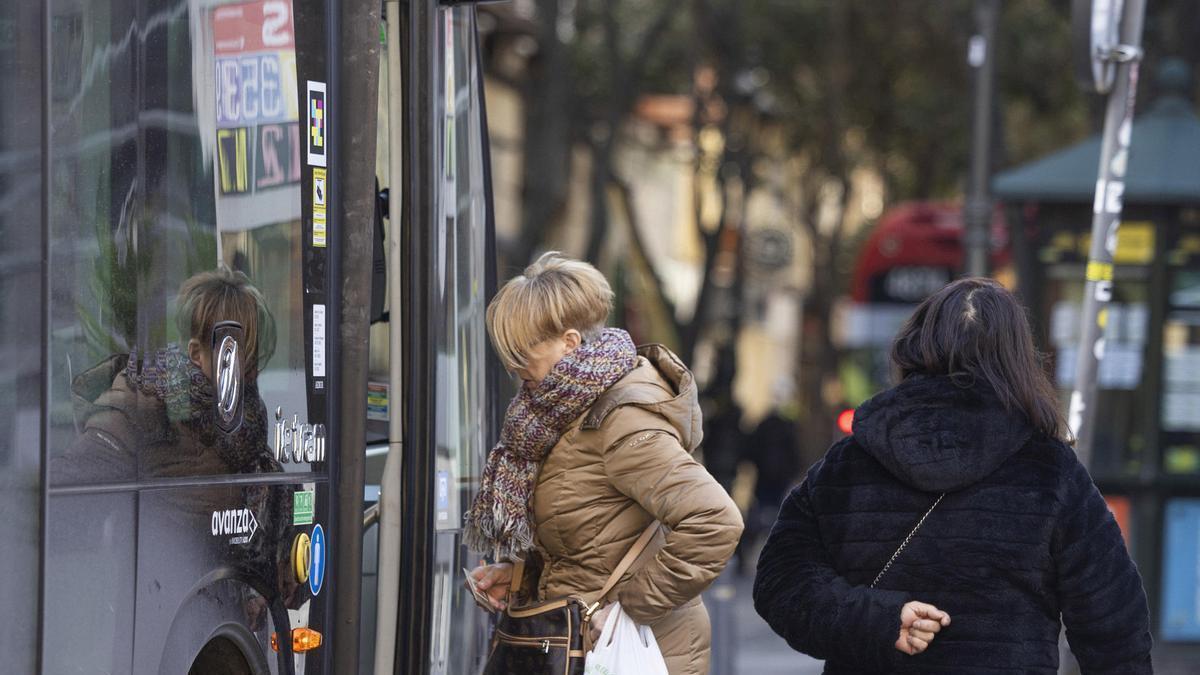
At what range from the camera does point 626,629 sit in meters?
3.86

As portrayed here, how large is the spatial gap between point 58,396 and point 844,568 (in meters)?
1.56

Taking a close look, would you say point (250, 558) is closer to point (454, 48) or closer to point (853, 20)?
point (454, 48)

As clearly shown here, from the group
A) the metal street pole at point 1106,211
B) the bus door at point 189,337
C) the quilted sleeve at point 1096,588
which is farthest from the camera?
the metal street pole at point 1106,211

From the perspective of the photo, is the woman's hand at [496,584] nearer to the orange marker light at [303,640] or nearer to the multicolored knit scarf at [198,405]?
the orange marker light at [303,640]

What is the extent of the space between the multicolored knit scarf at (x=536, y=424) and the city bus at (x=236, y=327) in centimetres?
52

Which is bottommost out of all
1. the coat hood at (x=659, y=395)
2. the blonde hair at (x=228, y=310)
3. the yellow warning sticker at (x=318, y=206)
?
the coat hood at (x=659, y=395)

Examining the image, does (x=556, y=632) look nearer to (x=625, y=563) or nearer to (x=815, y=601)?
(x=625, y=563)

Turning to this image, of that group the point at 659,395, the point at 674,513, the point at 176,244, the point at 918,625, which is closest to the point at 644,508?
the point at 674,513

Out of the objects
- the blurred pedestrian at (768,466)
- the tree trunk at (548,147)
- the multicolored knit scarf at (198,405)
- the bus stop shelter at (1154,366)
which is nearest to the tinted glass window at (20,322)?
the multicolored knit scarf at (198,405)

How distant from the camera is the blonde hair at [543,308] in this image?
3.93 m

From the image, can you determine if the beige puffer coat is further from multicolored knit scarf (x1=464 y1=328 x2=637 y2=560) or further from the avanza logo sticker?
the avanza logo sticker

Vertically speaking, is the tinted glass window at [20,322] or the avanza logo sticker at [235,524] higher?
the tinted glass window at [20,322]

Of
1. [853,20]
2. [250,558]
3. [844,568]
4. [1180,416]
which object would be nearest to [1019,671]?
[844,568]

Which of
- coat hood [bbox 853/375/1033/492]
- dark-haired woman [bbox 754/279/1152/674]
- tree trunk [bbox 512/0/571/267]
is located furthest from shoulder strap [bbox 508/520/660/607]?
tree trunk [bbox 512/0/571/267]
